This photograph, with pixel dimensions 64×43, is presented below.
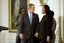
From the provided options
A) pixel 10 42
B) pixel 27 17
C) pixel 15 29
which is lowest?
pixel 10 42

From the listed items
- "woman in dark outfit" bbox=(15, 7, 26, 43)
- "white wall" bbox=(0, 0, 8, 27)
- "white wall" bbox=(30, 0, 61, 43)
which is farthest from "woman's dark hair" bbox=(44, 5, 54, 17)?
"white wall" bbox=(0, 0, 8, 27)

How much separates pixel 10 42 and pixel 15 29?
23cm

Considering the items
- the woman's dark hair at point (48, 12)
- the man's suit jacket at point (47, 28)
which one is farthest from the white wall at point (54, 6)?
the man's suit jacket at point (47, 28)

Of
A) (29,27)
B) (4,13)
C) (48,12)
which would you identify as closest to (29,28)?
(29,27)

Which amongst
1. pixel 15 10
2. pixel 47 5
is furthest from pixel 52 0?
pixel 15 10

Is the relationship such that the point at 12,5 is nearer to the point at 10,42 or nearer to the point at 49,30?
the point at 10,42

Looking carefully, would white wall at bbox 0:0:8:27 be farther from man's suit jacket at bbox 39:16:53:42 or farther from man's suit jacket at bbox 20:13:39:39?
man's suit jacket at bbox 39:16:53:42

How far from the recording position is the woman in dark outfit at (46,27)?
262 cm

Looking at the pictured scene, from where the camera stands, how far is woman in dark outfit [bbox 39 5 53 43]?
2.62 metres

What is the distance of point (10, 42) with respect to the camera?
9.68 ft

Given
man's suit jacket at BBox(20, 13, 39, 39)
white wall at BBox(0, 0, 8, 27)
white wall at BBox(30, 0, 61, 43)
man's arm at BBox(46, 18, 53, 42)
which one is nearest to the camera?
man's arm at BBox(46, 18, 53, 42)

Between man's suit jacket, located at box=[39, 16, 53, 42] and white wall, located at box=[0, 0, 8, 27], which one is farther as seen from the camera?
white wall, located at box=[0, 0, 8, 27]

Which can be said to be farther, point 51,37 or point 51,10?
point 51,10

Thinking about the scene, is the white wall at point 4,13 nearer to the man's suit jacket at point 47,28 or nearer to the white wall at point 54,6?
the white wall at point 54,6
